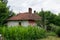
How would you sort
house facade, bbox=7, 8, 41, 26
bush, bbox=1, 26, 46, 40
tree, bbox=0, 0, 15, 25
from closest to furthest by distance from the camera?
bush, bbox=1, 26, 46, 40, tree, bbox=0, 0, 15, 25, house facade, bbox=7, 8, 41, 26

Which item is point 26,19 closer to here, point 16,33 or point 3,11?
point 3,11

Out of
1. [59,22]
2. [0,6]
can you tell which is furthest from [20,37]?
[59,22]

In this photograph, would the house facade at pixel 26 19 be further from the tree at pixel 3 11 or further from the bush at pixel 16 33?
the bush at pixel 16 33

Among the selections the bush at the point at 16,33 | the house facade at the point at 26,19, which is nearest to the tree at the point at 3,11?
the house facade at the point at 26,19

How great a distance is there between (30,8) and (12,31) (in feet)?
91.5

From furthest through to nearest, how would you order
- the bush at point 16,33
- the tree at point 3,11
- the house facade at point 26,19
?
the house facade at point 26,19, the tree at point 3,11, the bush at point 16,33

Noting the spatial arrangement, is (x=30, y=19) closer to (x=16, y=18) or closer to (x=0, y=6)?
(x=16, y=18)

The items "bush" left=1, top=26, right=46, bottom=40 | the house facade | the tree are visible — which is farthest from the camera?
the house facade

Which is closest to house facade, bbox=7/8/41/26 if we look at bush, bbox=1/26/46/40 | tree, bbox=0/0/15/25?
tree, bbox=0/0/15/25

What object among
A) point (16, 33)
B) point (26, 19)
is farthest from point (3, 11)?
point (16, 33)

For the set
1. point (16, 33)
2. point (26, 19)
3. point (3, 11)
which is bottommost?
Answer: point (26, 19)

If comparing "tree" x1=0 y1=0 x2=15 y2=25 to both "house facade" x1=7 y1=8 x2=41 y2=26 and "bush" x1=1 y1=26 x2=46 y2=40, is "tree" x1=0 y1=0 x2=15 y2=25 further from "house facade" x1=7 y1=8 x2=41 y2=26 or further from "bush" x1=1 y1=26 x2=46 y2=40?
"bush" x1=1 y1=26 x2=46 y2=40

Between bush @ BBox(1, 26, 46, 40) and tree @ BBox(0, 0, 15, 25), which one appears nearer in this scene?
bush @ BBox(1, 26, 46, 40)

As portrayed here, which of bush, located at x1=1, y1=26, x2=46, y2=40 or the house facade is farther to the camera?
the house facade
